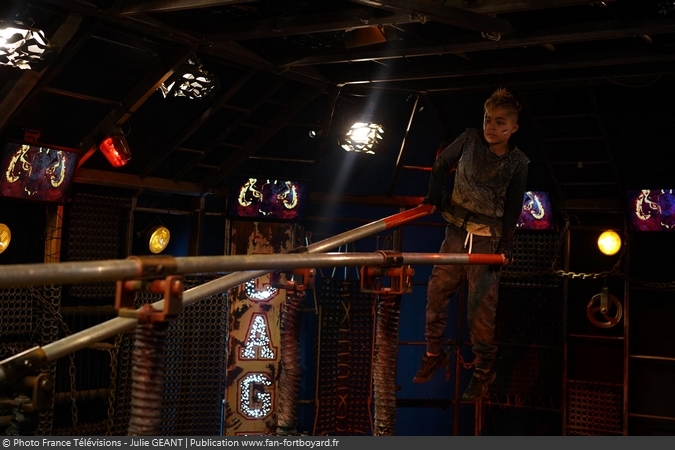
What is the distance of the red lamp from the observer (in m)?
7.71

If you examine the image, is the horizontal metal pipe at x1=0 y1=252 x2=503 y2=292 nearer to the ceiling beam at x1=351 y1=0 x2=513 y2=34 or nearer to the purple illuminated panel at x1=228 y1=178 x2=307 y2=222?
the ceiling beam at x1=351 y1=0 x2=513 y2=34

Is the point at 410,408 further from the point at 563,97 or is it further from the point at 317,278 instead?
the point at 563,97

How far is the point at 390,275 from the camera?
3.83m

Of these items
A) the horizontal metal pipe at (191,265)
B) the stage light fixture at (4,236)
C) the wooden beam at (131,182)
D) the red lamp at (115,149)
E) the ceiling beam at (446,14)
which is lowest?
the horizontal metal pipe at (191,265)

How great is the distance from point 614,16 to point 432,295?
3.23 m

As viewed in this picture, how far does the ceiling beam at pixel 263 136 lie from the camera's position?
8914mm

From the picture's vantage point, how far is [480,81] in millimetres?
8633

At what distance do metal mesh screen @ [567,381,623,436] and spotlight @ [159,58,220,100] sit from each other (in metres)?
5.45

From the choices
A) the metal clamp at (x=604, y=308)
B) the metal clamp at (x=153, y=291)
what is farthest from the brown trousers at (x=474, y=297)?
the metal clamp at (x=604, y=308)

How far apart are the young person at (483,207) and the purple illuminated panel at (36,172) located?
169 inches

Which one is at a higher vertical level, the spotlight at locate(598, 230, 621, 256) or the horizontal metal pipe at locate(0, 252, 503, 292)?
the spotlight at locate(598, 230, 621, 256)

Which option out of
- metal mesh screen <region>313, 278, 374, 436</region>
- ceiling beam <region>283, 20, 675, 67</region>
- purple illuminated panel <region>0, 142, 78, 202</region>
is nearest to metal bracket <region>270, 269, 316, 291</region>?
ceiling beam <region>283, 20, 675, 67</region>

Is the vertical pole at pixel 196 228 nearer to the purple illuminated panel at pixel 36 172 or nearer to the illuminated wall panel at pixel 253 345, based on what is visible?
the illuminated wall panel at pixel 253 345

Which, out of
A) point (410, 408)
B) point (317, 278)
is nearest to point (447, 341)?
point (410, 408)
